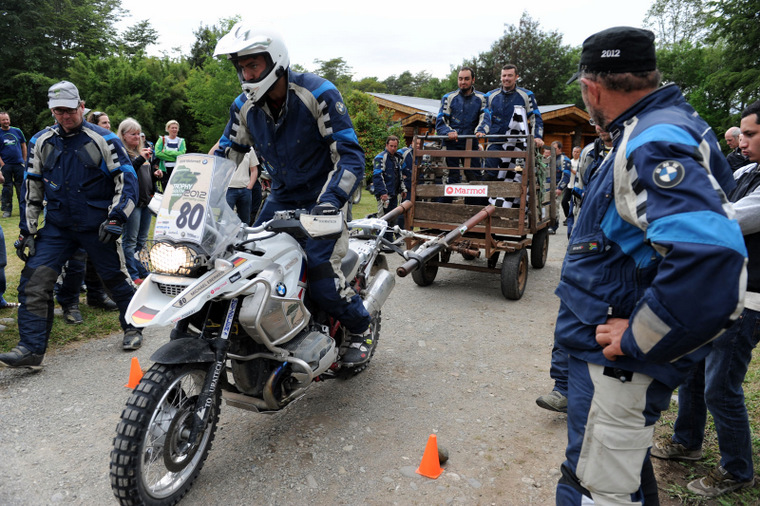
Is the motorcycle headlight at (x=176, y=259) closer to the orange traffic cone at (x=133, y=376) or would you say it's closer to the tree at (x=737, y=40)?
the orange traffic cone at (x=133, y=376)

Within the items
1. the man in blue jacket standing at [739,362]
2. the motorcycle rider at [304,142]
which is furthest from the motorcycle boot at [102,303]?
the man in blue jacket standing at [739,362]

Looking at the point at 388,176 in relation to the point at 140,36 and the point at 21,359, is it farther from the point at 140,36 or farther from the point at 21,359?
the point at 140,36

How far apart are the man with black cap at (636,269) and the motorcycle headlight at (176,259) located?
1652 millimetres

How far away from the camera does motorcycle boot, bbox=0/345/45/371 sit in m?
4.18

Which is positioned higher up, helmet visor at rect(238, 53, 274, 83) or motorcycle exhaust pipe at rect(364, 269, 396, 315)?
helmet visor at rect(238, 53, 274, 83)

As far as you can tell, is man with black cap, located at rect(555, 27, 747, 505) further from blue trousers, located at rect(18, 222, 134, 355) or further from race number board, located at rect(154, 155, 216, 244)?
blue trousers, located at rect(18, 222, 134, 355)

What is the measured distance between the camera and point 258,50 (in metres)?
2.97

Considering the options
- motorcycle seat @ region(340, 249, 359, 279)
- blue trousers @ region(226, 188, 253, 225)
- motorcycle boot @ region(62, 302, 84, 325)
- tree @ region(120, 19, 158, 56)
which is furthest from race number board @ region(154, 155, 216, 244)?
tree @ region(120, 19, 158, 56)

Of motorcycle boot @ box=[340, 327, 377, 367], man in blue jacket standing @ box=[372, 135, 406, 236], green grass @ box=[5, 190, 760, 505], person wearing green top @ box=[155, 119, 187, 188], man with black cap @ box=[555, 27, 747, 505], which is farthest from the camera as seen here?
man in blue jacket standing @ box=[372, 135, 406, 236]

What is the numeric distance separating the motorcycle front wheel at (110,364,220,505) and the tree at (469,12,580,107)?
→ 48699 mm

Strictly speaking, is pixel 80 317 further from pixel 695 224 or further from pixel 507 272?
pixel 695 224

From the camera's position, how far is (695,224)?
1424 mm

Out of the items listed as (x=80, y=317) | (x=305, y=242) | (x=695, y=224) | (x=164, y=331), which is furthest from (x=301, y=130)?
(x=80, y=317)

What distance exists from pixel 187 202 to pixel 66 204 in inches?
102
